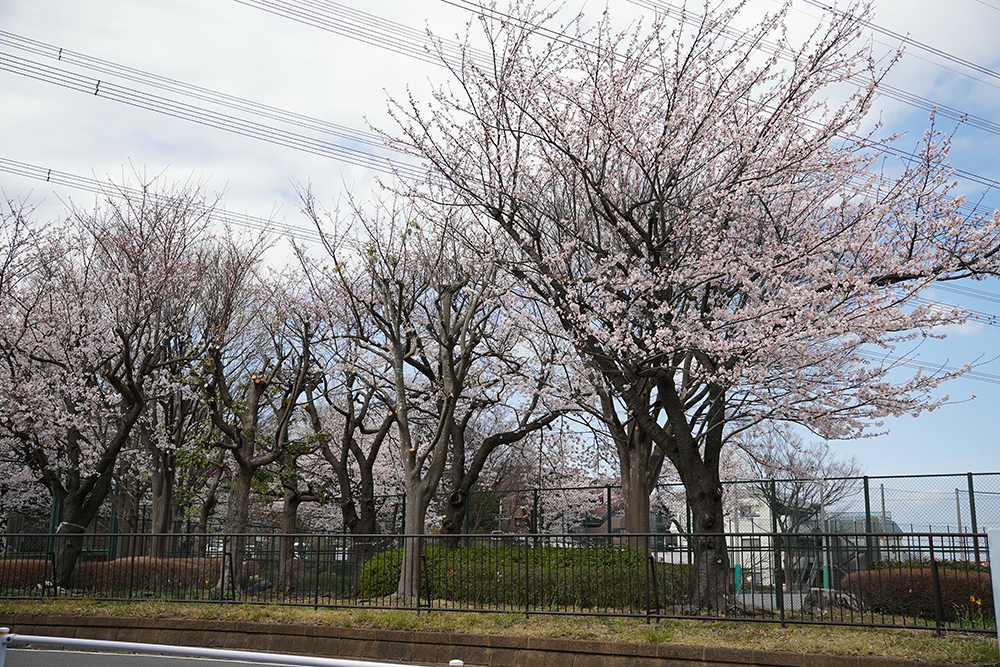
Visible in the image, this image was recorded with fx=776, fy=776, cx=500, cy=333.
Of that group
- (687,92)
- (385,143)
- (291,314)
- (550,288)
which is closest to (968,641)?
(550,288)

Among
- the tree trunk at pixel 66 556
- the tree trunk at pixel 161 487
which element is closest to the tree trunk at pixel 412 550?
the tree trunk at pixel 66 556

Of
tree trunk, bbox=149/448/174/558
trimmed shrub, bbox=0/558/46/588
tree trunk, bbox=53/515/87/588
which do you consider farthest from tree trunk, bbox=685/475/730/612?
tree trunk, bbox=149/448/174/558

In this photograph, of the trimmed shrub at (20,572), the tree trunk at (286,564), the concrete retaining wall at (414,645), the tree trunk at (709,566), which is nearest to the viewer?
the concrete retaining wall at (414,645)

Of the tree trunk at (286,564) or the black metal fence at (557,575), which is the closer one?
the black metal fence at (557,575)

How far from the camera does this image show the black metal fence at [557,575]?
436 inches

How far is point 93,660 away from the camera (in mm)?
10648

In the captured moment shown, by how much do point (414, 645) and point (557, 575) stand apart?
308 centimetres

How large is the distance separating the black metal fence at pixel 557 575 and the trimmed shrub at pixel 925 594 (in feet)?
0.14

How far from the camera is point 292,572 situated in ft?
46.5

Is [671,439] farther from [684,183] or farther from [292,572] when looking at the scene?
[292,572]

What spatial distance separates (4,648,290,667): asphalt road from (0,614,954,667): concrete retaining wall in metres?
0.84

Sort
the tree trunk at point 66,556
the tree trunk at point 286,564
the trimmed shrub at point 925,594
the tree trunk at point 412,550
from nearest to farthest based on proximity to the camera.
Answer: the trimmed shrub at point 925,594 < the tree trunk at point 412,550 < the tree trunk at point 286,564 < the tree trunk at point 66,556

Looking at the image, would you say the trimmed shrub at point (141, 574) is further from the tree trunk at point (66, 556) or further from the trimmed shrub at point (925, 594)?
the trimmed shrub at point (925, 594)

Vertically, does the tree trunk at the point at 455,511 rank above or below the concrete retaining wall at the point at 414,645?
above
